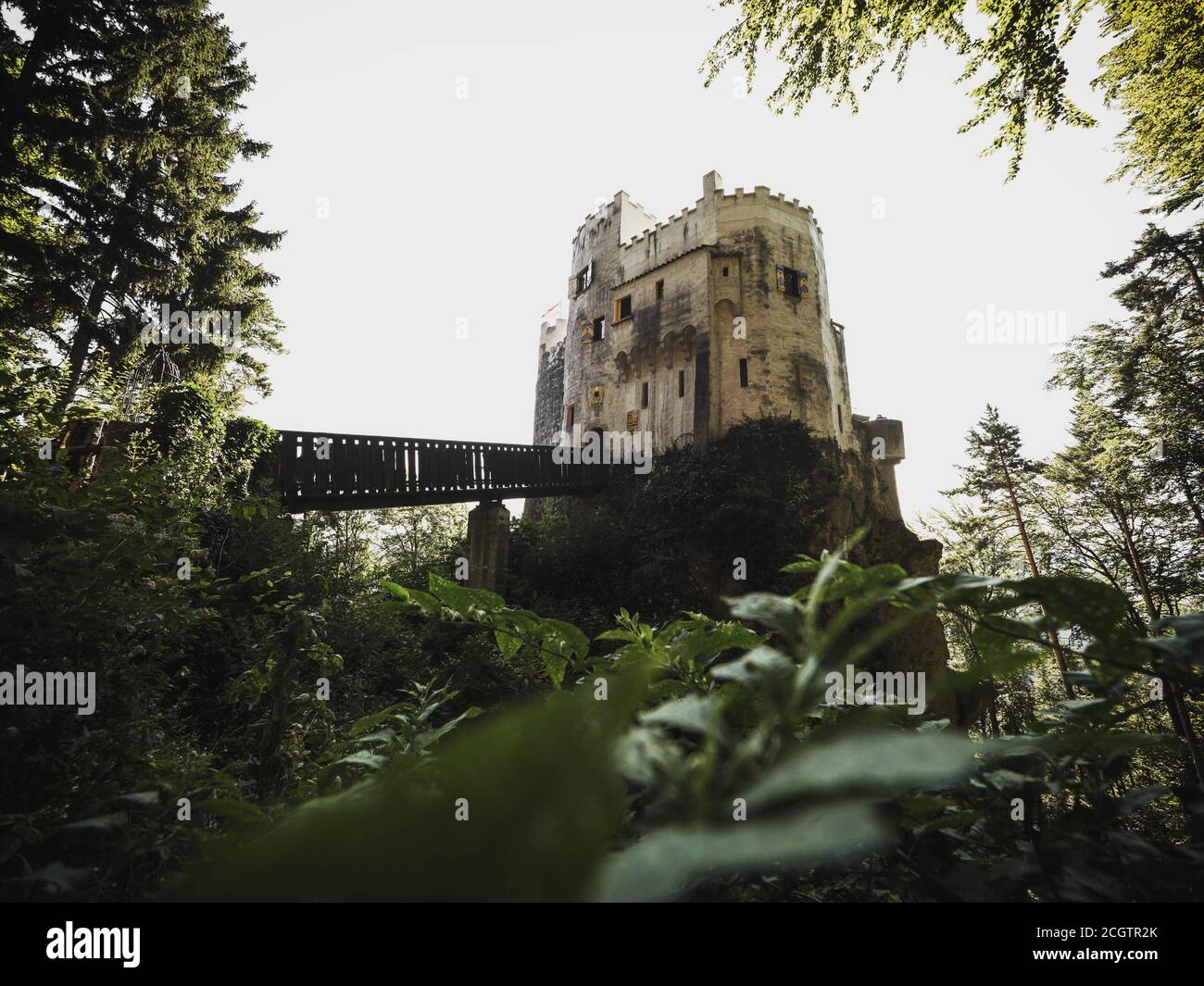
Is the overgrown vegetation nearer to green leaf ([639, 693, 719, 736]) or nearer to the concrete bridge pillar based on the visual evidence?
green leaf ([639, 693, 719, 736])

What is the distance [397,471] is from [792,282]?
15877mm

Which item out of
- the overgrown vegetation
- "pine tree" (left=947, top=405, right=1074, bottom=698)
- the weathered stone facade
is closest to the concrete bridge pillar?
the overgrown vegetation

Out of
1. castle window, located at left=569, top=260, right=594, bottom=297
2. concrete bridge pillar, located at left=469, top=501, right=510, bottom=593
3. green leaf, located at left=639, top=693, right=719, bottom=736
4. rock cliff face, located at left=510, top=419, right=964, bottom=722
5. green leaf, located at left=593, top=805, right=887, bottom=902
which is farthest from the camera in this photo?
castle window, located at left=569, top=260, right=594, bottom=297

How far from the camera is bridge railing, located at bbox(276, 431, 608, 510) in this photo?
1032cm

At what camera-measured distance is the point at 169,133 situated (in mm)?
12758

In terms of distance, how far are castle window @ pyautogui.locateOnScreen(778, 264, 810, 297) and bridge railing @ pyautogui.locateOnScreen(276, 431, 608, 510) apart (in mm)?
11013

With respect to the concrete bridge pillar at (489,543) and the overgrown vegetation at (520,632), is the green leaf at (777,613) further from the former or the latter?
the concrete bridge pillar at (489,543)

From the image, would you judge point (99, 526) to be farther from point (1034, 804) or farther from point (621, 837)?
point (1034, 804)

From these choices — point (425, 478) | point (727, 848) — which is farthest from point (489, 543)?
point (727, 848)

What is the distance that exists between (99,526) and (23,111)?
13916mm

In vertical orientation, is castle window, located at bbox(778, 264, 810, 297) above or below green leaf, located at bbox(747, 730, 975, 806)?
above

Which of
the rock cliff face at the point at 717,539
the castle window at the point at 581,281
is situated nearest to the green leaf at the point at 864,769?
the rock cliff face at the point at 717,539
